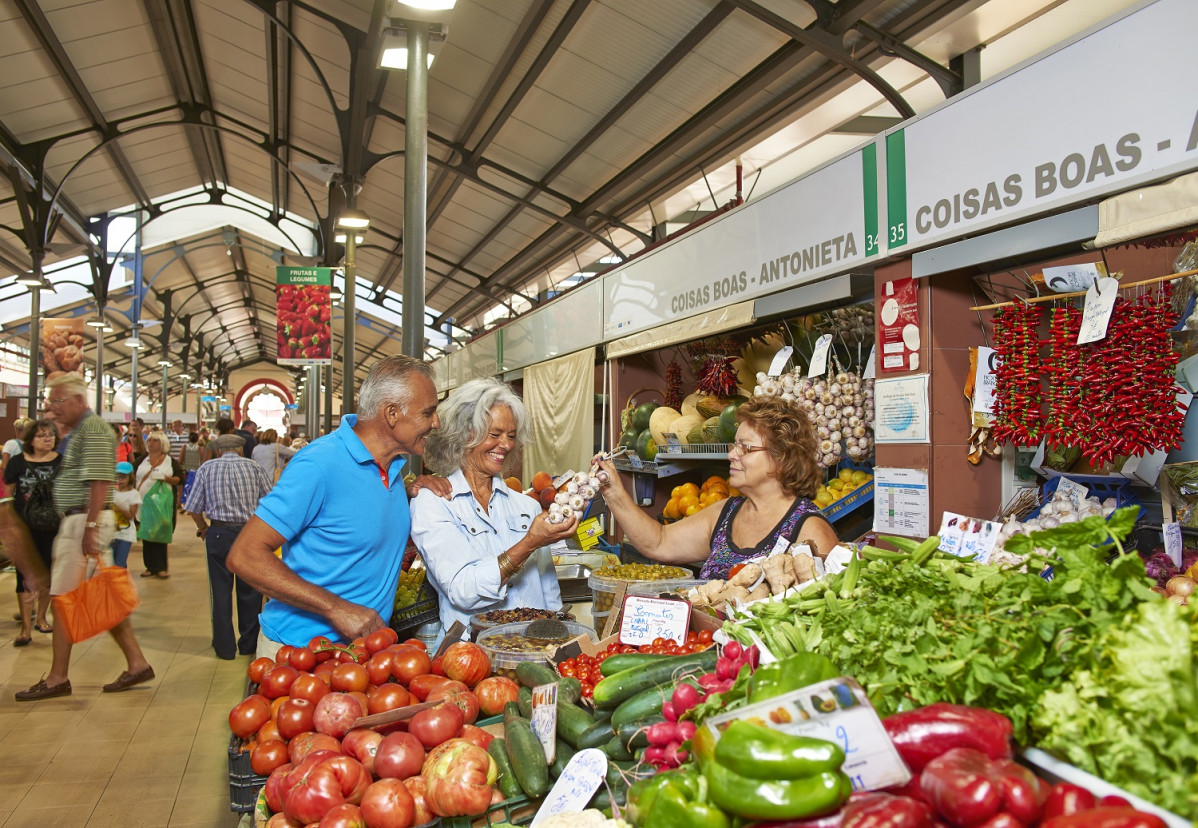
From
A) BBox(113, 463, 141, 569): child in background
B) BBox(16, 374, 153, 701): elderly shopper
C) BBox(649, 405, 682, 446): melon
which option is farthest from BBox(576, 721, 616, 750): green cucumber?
BBox(113, 463, 141, 569): child in background

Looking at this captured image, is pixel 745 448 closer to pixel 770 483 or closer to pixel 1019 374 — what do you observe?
pixel 770 483

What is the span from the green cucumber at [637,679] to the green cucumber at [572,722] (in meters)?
0.05

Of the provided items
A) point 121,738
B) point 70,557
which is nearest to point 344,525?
point 121,738

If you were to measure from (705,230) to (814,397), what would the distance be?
1283 mm

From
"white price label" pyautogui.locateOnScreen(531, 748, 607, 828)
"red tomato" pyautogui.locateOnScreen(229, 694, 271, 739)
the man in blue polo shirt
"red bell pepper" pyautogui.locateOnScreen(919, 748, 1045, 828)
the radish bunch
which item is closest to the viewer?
"red bell pepper" pyautogui.locateOnScreen(919, 748, 1045, 828)

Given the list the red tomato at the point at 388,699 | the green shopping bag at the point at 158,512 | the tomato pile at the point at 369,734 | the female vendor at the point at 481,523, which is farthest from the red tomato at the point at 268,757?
the green shopping bag at the point at 158,512

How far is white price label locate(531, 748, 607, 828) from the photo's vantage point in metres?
1.56

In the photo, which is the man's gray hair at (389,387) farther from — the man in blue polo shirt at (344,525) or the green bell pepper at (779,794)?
the green bell pepper at (779,794)

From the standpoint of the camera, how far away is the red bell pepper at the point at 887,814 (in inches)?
38.3

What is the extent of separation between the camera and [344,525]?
8.83 feet

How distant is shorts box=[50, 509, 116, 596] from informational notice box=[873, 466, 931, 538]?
4.50 metres

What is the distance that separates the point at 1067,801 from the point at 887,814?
0.71 ft

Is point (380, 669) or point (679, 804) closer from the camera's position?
point (679, 804)

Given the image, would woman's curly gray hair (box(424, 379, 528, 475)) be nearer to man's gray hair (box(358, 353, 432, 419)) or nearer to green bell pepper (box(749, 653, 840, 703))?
man's gray hair (box(358, 353, 432, 419))
